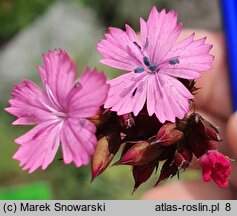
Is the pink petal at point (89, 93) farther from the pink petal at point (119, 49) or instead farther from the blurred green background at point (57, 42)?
the blurred green background at point (57, 42)

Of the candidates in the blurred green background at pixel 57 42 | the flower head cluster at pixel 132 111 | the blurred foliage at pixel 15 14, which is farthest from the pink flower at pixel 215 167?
the blurred foliage at pixel 15 14

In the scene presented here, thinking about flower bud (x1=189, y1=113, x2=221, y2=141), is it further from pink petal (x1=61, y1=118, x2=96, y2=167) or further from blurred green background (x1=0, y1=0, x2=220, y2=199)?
blurred green background (x1=0, y1=0, x2=220, y2=199)

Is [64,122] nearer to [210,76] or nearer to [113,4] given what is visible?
[210,76]

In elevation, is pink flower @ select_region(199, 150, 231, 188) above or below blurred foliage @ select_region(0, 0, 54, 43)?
below

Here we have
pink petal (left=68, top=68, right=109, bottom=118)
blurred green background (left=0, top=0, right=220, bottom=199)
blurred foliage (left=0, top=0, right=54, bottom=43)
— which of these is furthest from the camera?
blurred foliage (left=0, top=0, right=54, bottom=43)

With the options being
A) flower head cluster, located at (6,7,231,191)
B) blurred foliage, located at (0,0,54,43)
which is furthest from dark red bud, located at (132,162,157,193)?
blurred foliage, located at (0,0,54,43)

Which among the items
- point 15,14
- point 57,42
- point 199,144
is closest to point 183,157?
point 199,144

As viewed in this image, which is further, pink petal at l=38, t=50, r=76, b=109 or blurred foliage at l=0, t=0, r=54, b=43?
blurred foliage at l=0, t=0, r=54, b=43
